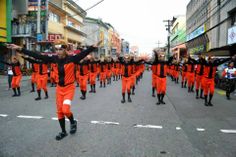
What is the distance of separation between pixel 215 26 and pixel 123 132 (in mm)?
26298

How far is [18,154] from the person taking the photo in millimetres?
4461

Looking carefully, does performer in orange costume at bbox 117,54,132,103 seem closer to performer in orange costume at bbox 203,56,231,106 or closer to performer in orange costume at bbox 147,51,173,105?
performer in orange costume at bbox 147,51,173,105

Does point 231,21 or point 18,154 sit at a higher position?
A: point 231,21

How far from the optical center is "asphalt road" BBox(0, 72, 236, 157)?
4.68 meters

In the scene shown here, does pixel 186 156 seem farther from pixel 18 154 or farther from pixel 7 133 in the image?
pixel 7 133

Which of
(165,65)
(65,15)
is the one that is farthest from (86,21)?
(165,65)

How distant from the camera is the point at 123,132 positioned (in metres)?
5.92

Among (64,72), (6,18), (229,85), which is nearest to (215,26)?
(229,85)

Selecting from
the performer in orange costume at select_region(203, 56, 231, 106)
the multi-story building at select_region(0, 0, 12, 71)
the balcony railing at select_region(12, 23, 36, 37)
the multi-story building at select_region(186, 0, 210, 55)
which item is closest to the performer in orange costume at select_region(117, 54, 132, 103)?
the performer in orange costume at select_region(203, 56, 231, 106)

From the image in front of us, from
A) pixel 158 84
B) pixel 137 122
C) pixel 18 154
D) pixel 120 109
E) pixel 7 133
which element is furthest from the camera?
pixel 158 84

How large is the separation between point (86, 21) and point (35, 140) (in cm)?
6046

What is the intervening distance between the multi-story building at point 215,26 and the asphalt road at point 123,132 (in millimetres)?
7863

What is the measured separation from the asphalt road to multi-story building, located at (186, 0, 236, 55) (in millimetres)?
7863

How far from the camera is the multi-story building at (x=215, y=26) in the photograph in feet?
79.0
